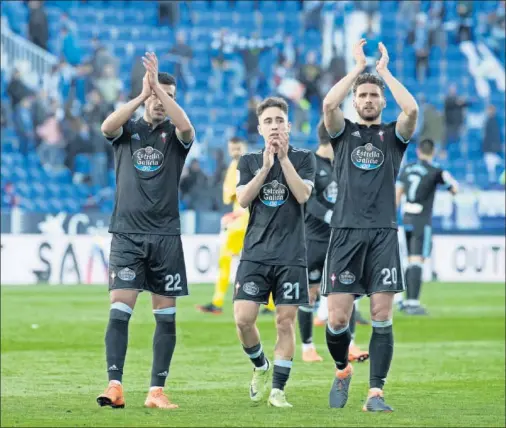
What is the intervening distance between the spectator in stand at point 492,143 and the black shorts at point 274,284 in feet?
66.0

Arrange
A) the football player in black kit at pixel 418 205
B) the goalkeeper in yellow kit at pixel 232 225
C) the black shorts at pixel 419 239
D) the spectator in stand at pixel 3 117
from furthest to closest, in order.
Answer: the spectator in stand at pixel 3 117, the black shorts at pixel 419 239, the football player in black kit at pixel 418 205, the goalkeeper in yellow kit at pixel 232 225

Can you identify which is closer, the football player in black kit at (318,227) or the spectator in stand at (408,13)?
the football player in black kit at (318,227)

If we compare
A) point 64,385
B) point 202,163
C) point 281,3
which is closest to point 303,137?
point 202,163

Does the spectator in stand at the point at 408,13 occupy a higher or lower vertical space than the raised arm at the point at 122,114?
higher

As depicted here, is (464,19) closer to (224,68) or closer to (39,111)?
(224,68)

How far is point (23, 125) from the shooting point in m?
24.7

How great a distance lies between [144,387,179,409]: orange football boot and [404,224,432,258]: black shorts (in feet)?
28.0

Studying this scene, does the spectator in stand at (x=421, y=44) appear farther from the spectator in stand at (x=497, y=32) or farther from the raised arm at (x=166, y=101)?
the raised arm at (x=166, y=101)

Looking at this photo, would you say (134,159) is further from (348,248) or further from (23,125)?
(23,125)

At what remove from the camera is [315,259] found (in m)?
10.6

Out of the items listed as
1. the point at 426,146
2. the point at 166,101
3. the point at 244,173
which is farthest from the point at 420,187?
the point at 166,101

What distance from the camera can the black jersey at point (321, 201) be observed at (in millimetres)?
10719

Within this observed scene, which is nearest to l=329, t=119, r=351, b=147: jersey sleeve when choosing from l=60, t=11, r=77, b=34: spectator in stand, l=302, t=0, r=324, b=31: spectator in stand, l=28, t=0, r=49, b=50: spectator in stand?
l=28, t=0, r=49, b=50: spectator in stand

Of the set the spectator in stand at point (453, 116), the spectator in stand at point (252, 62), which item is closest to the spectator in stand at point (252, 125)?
the spectator in stand at point (252, 62)
